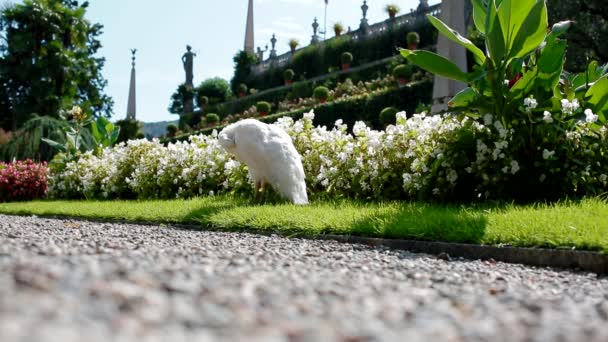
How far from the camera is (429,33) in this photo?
24.1 metres

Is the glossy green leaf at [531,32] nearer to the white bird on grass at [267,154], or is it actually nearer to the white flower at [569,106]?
the white flower at [569,106]

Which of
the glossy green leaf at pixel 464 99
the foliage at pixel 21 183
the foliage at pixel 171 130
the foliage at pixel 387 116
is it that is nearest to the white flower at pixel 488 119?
the glossy green leaf at pixel 464 99

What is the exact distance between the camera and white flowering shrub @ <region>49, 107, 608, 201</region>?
5238mm

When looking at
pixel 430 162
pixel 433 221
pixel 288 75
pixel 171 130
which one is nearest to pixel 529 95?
pixel 430 162

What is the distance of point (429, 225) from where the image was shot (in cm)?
419

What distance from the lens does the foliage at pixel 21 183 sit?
12570 mm

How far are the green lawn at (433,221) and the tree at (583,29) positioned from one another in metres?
9.57

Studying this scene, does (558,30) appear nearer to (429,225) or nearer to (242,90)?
(429,225)

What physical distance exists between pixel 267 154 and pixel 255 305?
193 inches

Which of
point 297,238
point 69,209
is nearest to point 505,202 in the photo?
point 297,238

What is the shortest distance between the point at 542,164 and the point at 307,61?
24.9m

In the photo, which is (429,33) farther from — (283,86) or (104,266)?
(104,266)

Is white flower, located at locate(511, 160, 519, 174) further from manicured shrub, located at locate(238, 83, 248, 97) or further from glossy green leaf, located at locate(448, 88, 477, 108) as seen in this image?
manicured shrub, located at locate(238, 83, 248, 97)

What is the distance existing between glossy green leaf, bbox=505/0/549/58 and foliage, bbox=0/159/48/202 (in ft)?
35.4
